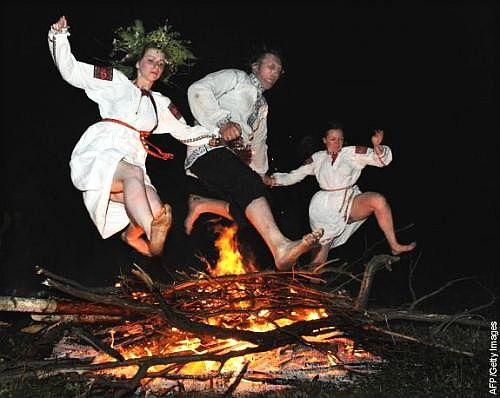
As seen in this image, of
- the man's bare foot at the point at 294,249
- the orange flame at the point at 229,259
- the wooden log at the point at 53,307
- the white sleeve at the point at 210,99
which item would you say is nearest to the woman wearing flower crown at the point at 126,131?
the white sleeve at the point at 210,99

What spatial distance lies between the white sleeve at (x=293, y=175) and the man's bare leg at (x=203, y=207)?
714 mm

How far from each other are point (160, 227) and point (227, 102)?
1302 millimetres

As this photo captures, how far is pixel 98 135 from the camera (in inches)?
145

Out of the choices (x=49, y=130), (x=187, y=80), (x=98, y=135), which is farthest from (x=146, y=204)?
(x=49, y=130)

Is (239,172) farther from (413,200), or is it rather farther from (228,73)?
(413,200)

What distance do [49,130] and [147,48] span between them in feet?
8.99

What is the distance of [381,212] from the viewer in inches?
189

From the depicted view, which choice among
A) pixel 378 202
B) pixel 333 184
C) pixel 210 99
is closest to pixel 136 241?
pixel 210 99

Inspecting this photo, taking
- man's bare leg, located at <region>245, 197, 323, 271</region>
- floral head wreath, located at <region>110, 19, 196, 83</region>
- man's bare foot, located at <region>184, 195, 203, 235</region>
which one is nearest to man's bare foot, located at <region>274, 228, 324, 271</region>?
man's bare leg, located at <region>245, 197, 323, 271</region>

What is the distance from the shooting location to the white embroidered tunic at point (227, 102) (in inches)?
154

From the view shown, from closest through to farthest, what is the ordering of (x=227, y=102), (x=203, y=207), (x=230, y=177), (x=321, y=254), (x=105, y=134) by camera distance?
(x=105, y=134) → (x=230, y=177) → (x=227, y=102) → (x=203, y=207) → (x=321, y=254)

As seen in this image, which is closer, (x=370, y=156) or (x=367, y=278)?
(x=367, y=278)

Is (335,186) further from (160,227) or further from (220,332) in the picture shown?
(220,332)

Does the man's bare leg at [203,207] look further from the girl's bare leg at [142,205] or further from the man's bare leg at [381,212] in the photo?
the man's bare leg at [381,212]
